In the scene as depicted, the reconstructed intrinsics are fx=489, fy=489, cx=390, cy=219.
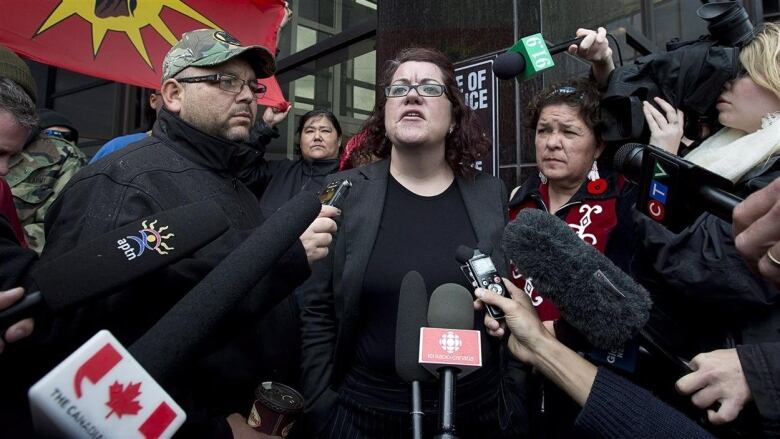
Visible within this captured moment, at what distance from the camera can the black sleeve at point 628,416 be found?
2.98 feet

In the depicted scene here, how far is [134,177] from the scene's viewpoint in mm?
1364

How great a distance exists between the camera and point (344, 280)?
1680 mm

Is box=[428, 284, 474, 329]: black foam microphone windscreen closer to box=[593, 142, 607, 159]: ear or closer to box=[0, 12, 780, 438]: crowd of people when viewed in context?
box=[0, 12, 780, 438]: crowd of people

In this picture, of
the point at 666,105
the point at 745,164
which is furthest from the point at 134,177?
the point at 666,105

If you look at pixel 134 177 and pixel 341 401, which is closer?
pixel 134 177

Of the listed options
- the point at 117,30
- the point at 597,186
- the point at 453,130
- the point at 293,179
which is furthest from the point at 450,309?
the point at 117,30

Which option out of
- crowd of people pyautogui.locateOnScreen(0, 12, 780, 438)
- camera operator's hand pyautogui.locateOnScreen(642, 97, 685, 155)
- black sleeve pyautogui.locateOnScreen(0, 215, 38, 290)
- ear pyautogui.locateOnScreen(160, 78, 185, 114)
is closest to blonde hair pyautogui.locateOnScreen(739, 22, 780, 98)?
crowd of people pyautogui.locateOnScreen(0, 12, 780, 438)

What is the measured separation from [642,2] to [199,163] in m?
3.84

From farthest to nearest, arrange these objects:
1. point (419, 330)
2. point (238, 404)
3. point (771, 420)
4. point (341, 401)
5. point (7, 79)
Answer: point (341, 401)
point (238, 404)
point (7, 79)
point (419, 330)
point (771, 420)

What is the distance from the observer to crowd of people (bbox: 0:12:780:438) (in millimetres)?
1023

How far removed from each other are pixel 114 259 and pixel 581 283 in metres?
0.94

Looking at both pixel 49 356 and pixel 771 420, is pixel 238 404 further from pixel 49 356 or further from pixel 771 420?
pixel 771 420

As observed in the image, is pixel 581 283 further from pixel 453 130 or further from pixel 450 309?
pixel 453 130

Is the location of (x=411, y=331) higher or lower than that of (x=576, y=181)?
lower
